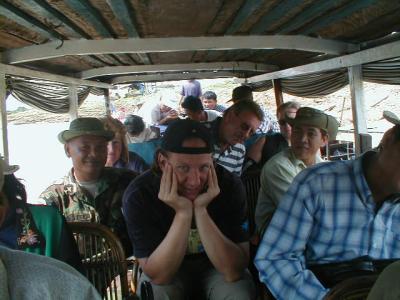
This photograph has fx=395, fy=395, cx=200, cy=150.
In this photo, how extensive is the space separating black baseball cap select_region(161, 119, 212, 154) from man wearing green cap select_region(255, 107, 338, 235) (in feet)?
2.96

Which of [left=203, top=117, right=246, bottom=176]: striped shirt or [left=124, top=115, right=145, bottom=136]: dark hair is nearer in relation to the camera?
[left=203, top=117, right=246, bottom=176]: striped shirt

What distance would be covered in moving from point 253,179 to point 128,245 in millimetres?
1540

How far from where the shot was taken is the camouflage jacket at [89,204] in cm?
273

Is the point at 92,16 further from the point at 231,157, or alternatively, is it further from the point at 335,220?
the point at 335,220

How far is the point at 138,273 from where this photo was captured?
255 centimetres

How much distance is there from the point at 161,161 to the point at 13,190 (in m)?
0.81

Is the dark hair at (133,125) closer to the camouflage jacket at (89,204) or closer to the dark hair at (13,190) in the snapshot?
the camouflage jacket at (89,204)

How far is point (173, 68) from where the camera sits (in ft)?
20.5

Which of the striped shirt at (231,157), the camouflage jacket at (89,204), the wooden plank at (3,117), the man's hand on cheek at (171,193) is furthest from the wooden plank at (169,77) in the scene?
the man's hand on cheek at (171,193)

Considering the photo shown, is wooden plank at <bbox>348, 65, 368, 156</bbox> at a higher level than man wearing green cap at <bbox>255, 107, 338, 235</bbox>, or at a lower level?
higher

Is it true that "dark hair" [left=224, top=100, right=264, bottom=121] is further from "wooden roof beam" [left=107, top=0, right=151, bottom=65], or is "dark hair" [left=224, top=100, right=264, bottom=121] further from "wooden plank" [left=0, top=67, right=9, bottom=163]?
"wooden plank" [left=0, top=67, right=9, bottom=163]

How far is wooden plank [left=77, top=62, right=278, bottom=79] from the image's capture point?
19.5ft

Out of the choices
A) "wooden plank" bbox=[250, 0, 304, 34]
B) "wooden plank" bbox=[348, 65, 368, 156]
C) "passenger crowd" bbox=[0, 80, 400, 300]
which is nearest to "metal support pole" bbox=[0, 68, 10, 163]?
"passenger crowd" bbox=[0, 80, 400, 300]

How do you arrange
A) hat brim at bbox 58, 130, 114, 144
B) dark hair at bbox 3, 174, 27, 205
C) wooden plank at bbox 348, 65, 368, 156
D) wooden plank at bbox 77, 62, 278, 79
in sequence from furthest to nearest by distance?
1. wooden plank at bbox 77, 62, 278, 79
2. wooden plank at bbox 348, 65, 368, 156
3. hat brim at bbox 58, 130, 114, 144
4. dark hair at bbox 3, 174, 27, 205
